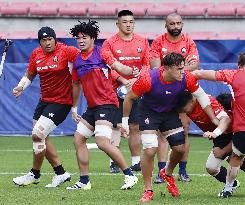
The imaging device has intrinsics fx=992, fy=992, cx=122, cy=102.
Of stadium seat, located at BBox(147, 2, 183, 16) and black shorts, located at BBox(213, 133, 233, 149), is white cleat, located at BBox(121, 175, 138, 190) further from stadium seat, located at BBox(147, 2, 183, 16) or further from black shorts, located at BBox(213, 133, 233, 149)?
stadium seat, located at BBox(147, 2, 183, 16)

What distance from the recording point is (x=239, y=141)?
10.6 metres

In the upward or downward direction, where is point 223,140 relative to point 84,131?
upward

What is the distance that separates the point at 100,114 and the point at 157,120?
44.0 inches

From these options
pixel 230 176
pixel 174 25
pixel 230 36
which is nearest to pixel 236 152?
pixel 230 176

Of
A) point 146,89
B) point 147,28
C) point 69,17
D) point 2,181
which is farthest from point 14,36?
point 146,89

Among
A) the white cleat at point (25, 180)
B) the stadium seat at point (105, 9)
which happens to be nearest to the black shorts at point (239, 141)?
the white cleat at point (25, 180)

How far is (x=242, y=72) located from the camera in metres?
10.6

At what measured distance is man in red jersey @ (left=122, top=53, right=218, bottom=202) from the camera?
1066 centimetres

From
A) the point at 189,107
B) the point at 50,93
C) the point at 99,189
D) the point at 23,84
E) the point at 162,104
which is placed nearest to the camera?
the point at 162,104

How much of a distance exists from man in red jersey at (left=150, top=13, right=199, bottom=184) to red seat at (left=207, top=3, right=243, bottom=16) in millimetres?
11681

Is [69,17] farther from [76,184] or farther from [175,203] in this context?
[175,203]

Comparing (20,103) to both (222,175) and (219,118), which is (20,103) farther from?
(219,118)

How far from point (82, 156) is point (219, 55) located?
10497mm

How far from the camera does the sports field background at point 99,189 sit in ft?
34.6
